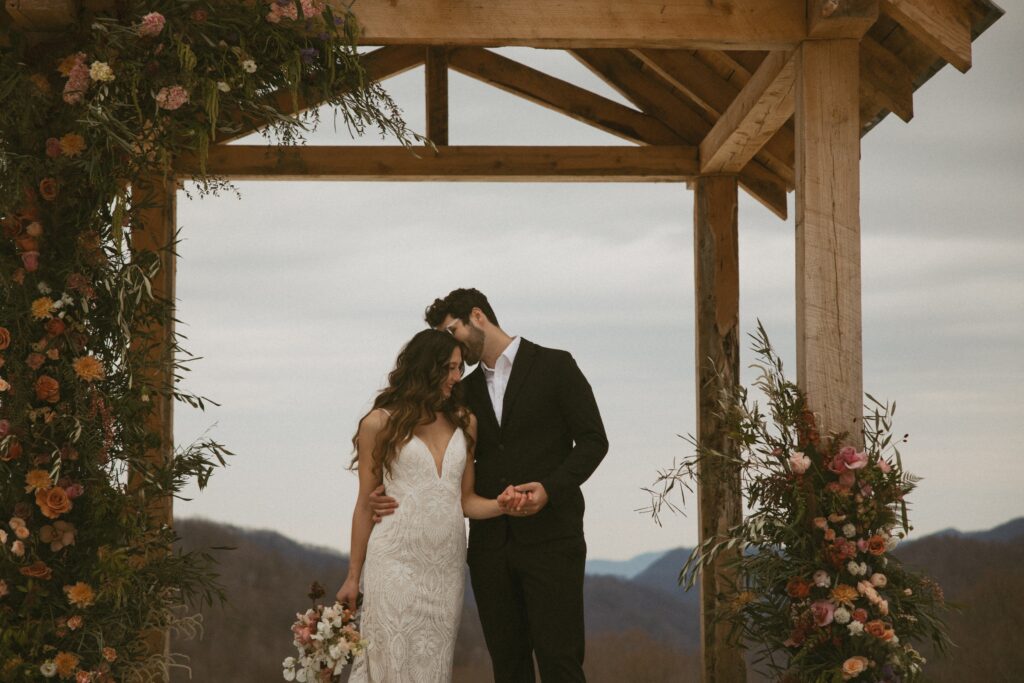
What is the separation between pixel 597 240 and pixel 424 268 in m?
1.20

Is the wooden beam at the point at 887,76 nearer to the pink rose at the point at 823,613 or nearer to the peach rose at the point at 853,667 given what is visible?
the pink rose at the point at 823,613

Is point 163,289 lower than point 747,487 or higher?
higher

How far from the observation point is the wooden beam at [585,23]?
4.59m

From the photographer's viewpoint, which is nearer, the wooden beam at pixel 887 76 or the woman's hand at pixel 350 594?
the woman's hand at pixel 350 594

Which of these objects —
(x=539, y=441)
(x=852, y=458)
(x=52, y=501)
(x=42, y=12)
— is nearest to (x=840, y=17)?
(x=852, y=458)

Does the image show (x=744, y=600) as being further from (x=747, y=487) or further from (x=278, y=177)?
(x=278, y=177)

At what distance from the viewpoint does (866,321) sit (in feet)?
26.7

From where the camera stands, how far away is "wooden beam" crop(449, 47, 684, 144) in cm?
680

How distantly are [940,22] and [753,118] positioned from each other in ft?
4.14

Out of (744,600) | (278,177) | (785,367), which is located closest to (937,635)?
(744,600)

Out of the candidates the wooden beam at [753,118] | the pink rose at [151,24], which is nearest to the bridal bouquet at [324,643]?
the pink rose at [151,24]

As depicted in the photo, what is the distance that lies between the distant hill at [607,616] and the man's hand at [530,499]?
3462mm

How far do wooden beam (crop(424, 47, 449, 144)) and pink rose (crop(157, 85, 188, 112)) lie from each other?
244 centimetres

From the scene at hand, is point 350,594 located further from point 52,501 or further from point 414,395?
point 52,501
